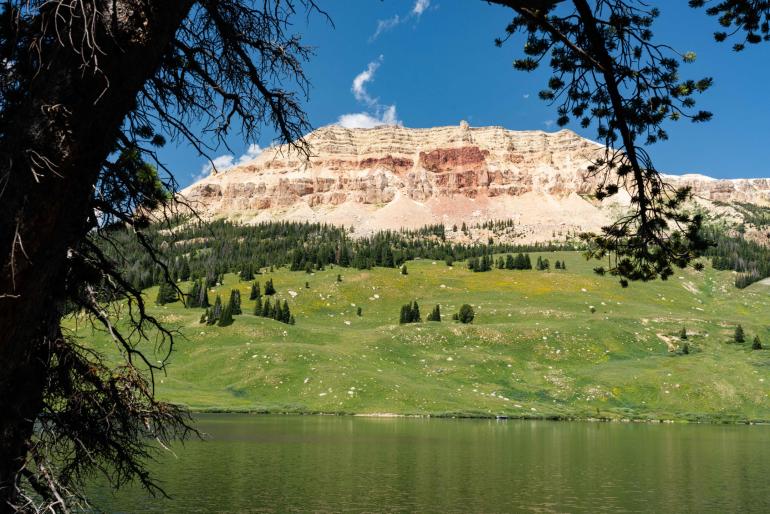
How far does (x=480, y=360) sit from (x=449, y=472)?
221ft

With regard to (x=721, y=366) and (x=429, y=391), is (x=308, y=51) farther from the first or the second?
(x=721, y=366)

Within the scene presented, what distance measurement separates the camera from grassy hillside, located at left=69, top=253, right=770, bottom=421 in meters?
84.2

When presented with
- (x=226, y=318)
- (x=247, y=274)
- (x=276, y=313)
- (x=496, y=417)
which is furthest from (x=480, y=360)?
(x=247, y=274)

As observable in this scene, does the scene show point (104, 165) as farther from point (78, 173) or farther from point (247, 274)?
point (247, 274)

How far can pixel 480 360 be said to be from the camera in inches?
4050

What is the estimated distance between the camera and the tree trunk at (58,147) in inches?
164

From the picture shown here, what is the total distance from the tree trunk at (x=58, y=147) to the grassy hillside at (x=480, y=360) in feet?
250

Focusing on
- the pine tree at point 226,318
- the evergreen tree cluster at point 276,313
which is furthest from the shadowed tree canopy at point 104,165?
the evergreen tree cluster at point 276,313

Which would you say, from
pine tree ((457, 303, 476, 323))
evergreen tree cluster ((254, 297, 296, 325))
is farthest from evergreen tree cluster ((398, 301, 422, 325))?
evergreen tree cluster ((254, 297, 296, 325))

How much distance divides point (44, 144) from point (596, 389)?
318ft

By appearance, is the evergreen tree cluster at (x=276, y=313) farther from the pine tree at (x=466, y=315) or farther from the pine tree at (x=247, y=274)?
the pine tree at (x=247, y=274)

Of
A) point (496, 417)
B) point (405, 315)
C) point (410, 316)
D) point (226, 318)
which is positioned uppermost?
point (405, 315)

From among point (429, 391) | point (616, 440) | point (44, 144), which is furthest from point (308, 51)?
point (429, 391)

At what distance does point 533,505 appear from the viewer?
27953 millimetres
